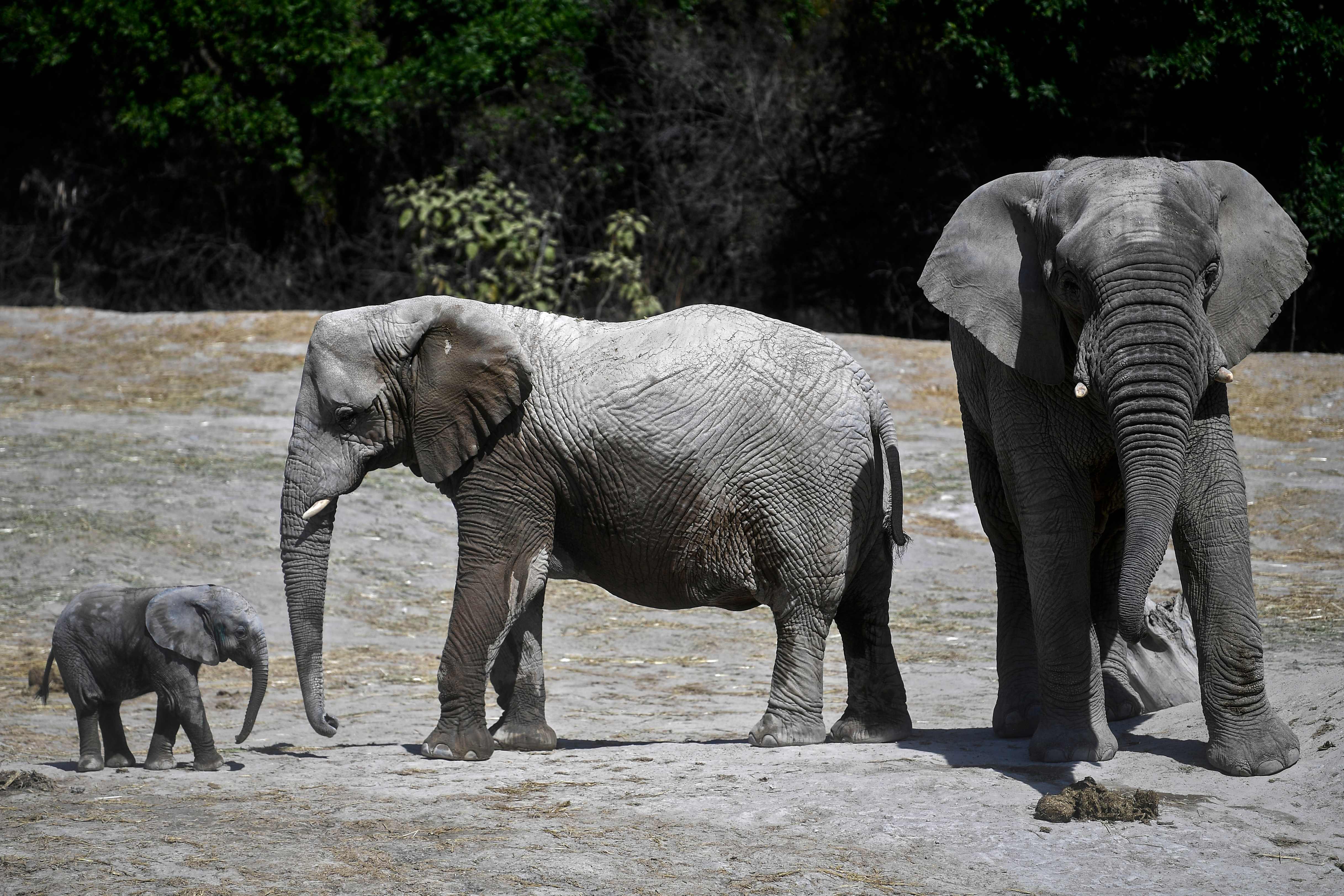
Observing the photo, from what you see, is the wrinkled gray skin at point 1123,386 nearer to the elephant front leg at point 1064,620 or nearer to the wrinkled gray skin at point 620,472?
the elephant front leg at point 1064,620

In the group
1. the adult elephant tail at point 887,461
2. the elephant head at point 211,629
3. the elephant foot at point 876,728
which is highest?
the adult elephant tail at point 887,461

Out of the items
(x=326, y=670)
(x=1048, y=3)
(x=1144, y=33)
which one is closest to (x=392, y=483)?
(x=326, y=670)

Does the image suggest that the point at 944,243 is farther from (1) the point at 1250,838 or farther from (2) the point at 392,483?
(2) the point at 392,483

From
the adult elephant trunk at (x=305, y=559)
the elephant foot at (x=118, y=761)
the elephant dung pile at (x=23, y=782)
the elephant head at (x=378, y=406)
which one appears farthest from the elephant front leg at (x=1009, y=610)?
the elephant dung pile at (x=23, y=782)

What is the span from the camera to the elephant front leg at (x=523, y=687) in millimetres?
6906

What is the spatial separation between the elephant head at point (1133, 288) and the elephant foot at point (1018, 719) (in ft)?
4.12

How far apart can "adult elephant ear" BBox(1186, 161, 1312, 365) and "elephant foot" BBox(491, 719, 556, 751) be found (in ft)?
11.1

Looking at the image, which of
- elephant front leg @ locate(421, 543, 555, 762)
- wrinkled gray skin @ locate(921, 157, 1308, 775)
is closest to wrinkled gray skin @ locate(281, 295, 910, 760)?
elephant front leg @ locate(421, 543, 555, 762)

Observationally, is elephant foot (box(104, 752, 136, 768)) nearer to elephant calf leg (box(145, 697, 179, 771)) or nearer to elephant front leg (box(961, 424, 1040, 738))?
elephant calf leg (box(145, 697, 179, 771))

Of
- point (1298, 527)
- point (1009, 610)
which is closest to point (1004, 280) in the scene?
point (1009, 610)

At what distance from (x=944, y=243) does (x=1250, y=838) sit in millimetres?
2570

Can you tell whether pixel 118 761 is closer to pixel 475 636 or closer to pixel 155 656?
pixel 155 656

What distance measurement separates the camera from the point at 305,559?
22.2ft

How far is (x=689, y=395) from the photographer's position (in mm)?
6547
